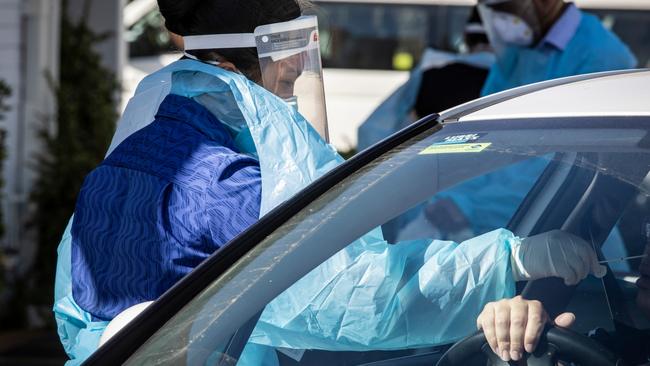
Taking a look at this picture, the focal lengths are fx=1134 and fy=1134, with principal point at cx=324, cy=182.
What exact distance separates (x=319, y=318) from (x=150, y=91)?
687 millimetres

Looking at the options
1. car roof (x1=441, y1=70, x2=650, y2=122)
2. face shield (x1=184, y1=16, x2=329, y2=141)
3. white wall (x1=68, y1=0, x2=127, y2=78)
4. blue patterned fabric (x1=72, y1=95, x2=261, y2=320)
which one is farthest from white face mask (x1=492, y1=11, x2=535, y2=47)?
white wall (x1=68, y1=0, x2=127, y2=78)

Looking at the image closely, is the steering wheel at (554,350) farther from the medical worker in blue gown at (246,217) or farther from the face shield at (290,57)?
the face shield at (290,57)

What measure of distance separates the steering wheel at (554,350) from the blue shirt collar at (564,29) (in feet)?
10.2

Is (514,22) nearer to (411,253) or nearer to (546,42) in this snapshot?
(546,42)

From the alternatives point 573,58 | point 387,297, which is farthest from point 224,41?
point 573,58

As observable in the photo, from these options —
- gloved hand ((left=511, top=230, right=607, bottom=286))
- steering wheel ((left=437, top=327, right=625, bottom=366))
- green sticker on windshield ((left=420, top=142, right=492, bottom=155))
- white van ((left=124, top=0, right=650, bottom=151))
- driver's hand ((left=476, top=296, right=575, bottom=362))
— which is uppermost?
green sticker on windshield ((left=420, top=142, right=492, bottom=155))

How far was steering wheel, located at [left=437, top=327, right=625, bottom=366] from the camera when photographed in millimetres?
1898

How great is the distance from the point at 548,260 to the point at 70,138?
5.39 m

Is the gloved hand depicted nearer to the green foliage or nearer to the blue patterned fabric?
the blue patterned fabric

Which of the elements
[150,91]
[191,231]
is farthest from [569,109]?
[150,91]

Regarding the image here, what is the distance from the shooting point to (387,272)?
2004 mm

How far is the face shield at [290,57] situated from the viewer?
2418mm

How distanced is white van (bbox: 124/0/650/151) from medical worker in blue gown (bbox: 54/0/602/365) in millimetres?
8207

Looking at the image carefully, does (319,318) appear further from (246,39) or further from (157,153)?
(246,39)
